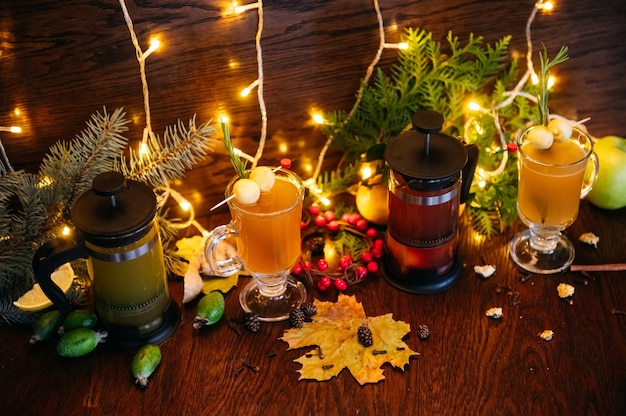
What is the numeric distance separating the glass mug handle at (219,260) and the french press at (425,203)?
291 millimetres

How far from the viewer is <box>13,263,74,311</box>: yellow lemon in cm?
130

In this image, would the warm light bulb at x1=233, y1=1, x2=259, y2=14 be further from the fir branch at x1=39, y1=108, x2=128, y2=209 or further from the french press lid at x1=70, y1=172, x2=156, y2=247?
the french press lid at x1=70, y1=172, x2=156, y2=247

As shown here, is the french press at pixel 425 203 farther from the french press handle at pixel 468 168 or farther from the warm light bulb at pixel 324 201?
the warm light bulb at pixel 324 201

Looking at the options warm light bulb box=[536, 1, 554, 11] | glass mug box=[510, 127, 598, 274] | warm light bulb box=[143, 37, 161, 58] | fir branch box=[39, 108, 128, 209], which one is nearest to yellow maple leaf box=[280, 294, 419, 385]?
glass mug box=[510, 127, 598, 274]

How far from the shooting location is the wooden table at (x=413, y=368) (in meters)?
1.18

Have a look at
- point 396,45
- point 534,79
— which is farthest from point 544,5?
point 396,45

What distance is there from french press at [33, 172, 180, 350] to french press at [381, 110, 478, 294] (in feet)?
1.40

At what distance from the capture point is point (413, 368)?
123 cm

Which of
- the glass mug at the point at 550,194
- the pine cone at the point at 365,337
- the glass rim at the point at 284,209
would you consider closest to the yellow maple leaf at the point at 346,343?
the pine cone at the point at 365,337

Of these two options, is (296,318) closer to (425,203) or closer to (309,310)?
(309,310)

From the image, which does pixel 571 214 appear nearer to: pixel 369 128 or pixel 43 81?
pixel 369 128

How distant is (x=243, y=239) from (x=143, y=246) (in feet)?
0.57

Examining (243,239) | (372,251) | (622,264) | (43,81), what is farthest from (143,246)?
(622,264)

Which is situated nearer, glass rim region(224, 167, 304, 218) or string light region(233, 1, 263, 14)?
glass rim region(224, 167, 304, 218)
